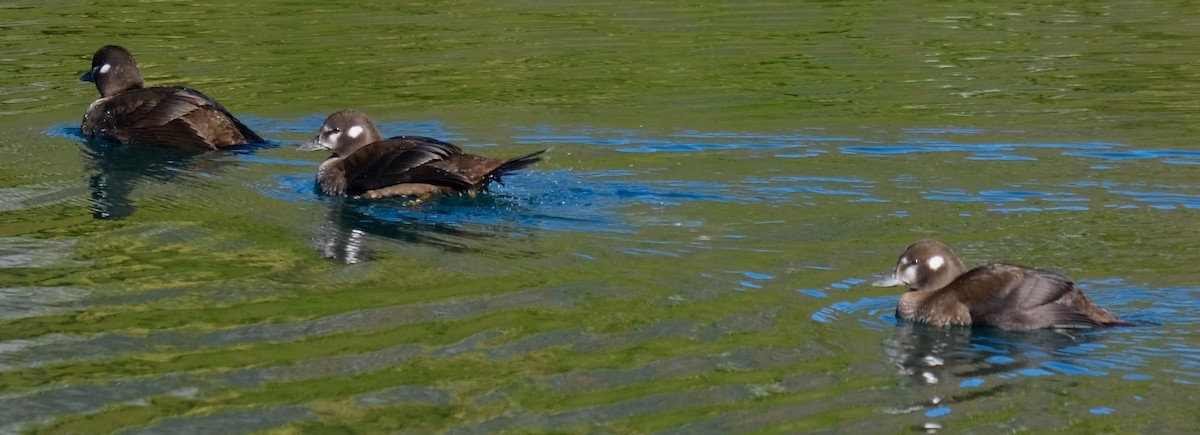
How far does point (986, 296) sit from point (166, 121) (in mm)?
7426

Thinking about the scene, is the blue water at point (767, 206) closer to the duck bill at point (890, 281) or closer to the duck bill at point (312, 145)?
the duck bill at point (890, 281)

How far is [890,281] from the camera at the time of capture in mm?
8617

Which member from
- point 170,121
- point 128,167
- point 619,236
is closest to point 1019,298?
point 619,236

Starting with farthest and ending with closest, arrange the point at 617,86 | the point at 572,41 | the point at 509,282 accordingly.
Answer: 1. the point at 572,41
2. the point at 617,86
3. the point at 509,282

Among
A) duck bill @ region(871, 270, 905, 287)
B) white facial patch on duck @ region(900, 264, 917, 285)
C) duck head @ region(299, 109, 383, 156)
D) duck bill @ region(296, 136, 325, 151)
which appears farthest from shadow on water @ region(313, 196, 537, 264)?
white facial patch on duck @ region(900, 264, 917, 285)

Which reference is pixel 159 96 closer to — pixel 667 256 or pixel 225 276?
pixel 225 276

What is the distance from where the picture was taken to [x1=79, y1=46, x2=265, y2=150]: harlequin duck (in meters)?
13.0

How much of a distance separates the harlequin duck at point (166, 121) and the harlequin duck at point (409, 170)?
1.59 m

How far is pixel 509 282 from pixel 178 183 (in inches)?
154

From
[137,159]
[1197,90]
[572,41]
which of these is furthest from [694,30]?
[137,159]

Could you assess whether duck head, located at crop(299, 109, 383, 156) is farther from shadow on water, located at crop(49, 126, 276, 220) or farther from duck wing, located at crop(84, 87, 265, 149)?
duck wing, located at crop(84, 87, 265, 149)

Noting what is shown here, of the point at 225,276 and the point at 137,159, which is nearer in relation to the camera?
the point at 225,276

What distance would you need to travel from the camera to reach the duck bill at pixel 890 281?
8.57m

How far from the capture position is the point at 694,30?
62.2 ft
